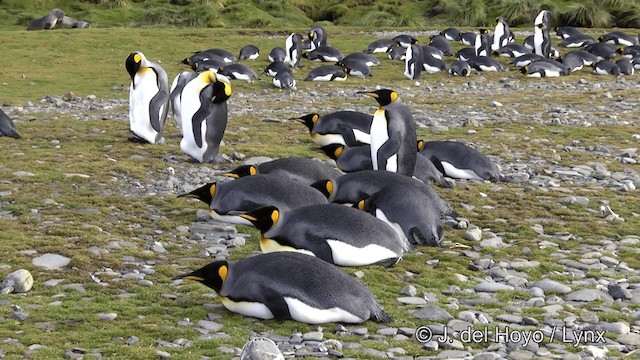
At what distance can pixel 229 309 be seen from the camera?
393cm

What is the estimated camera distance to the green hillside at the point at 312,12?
29547mm

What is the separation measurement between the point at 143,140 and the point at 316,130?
1942mm

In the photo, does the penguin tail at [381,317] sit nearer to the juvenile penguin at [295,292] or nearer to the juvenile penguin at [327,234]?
the juvenile penguin at [295,292]

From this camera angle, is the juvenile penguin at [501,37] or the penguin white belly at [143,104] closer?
the penguin white belly at [143,104]

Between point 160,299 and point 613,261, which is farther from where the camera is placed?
point 613,261

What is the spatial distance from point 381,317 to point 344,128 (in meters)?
5.18

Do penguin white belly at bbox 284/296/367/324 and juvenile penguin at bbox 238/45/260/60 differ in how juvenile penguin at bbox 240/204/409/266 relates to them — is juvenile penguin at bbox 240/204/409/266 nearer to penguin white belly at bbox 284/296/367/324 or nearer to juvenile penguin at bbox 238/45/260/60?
penguin white belly at bbox 284/296/367/324

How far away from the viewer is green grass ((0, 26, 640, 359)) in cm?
372

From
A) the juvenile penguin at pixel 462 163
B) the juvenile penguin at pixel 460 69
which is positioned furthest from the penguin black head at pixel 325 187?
the juvenile penguin at pixel 460 69

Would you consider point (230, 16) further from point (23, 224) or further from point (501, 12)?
point (23, 224)

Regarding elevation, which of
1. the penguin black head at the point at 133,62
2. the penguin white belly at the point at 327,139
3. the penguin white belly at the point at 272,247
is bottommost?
the penguin white belly at the point at 327,139

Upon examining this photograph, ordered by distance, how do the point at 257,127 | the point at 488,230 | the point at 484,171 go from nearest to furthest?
the point at 488,230 → the point at 484,171 → the point at 257,127

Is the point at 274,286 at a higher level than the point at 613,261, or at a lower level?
higher

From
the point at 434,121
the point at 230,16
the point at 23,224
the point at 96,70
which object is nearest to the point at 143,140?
the point at 23,224
